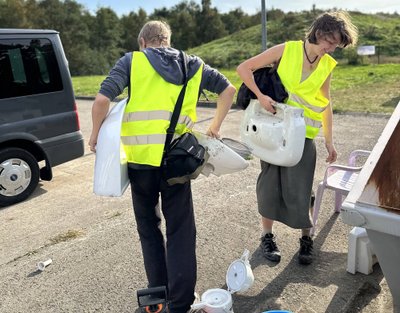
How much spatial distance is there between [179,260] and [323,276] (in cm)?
114

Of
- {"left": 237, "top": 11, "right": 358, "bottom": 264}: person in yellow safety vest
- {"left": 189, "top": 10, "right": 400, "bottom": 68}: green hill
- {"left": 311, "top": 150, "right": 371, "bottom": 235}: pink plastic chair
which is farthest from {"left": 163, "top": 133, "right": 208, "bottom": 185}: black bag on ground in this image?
{"left": 189, "top": 10, "right": 400, "bottom": 68}: green hill

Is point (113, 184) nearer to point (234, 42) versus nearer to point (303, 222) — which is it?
point (303, 222)

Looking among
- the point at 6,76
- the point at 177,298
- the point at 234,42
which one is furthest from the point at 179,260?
the point at 234,42

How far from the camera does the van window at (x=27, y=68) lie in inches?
177

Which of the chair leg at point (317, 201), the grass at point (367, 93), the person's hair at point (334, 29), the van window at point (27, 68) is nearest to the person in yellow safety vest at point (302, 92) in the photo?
the person's hair at point (334, 29)

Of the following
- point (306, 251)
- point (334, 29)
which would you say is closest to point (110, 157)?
point (334, 29)

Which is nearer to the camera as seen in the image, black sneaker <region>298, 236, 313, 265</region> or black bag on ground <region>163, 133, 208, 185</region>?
black bag on ground <region>163, 133, 208, 185</region>

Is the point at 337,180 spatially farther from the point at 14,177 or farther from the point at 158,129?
the point at 14,177

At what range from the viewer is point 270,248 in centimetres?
316

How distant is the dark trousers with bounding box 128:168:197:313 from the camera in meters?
2.38

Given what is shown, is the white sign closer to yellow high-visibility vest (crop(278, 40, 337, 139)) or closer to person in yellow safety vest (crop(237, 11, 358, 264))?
person in yellow safety vest (crop(237, 11, 358, 264))

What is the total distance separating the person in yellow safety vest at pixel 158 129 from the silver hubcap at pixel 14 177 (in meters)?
2.77

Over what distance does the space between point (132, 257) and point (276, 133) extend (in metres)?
1.62

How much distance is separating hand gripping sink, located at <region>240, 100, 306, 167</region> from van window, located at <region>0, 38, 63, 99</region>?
2.99m
